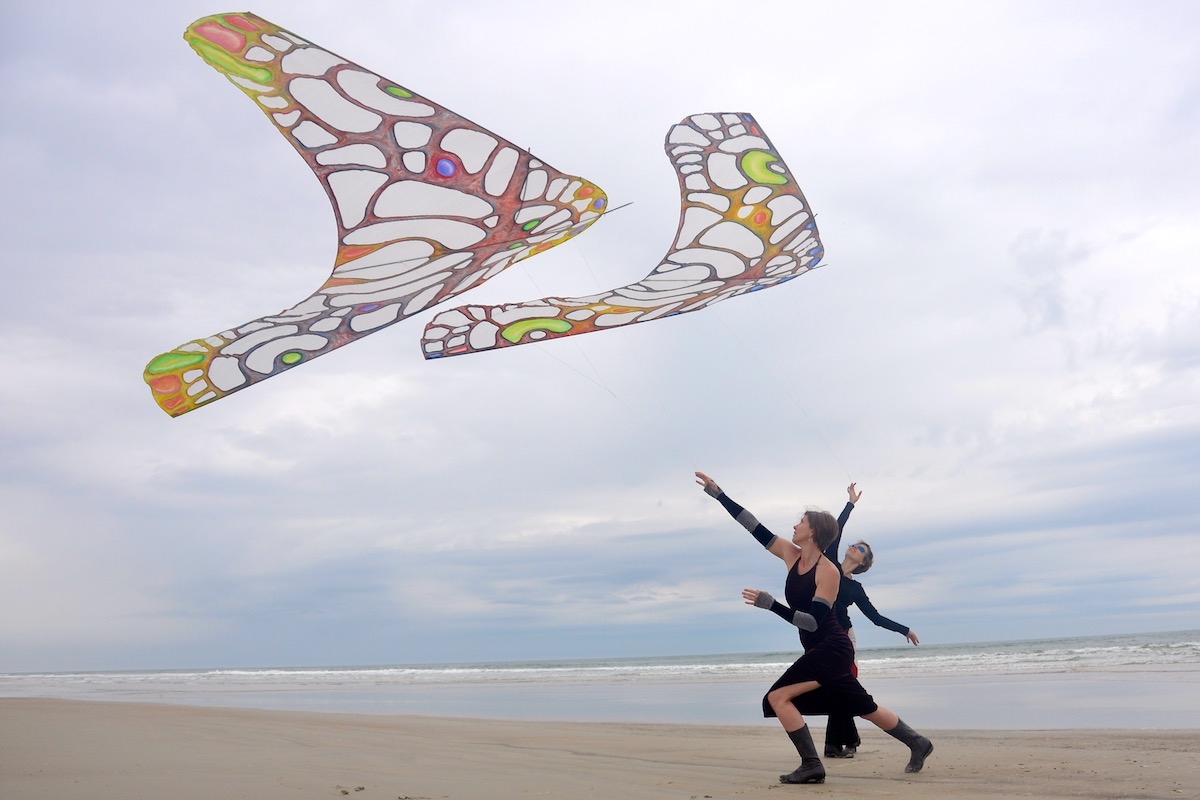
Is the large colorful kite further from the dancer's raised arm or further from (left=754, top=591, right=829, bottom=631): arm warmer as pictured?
(left=754, top=591, right=829, bottom=631): arm warmer

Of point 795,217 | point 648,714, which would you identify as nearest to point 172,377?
point 795,217

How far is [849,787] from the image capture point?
16.8ft

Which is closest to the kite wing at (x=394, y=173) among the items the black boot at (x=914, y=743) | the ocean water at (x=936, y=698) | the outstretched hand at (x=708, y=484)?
the outstretched hand at (x=708, y=484)

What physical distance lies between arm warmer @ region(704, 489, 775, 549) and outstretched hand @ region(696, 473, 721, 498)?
3 centimetres

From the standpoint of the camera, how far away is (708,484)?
570cm

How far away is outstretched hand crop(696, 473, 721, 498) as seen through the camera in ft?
18.6

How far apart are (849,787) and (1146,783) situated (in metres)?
1.63

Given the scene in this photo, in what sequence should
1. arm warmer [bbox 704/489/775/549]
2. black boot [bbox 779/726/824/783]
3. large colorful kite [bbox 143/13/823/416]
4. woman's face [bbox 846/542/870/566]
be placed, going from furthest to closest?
1. large colorful kite [bbox 143/13/823/416]
2. woman's face [bbox 846/542/870/566]
3. arm warmer [bbox 704/489/775/549]
4. black boot [bbox 779/726/824/783]

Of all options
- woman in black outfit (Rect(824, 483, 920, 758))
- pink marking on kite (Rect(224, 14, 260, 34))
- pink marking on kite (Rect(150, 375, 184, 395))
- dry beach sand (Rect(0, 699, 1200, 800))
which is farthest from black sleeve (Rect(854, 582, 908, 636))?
pink marking on kite (Rect(224, 14, 260, 34))

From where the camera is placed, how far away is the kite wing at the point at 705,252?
6910mm

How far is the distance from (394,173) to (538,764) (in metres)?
4.77

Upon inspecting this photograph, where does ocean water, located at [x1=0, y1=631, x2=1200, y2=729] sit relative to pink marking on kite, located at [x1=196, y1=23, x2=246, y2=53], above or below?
below

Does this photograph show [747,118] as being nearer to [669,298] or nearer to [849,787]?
[669,298]

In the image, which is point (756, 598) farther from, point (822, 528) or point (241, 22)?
point (241, 22)
